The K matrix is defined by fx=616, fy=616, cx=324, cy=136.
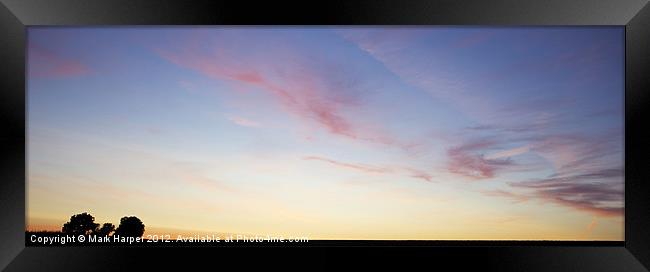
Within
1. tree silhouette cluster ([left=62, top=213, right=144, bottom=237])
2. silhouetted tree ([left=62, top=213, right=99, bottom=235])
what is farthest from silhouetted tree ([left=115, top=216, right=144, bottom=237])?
silhouetted tree ([left=62, top=213, right=99, bottom=235])

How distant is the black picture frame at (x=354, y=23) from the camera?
2678mm

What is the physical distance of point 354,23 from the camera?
2721 mm

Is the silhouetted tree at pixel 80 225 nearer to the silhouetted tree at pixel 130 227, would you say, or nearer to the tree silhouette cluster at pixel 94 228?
the tree silhouette cluster at pixel 94 228

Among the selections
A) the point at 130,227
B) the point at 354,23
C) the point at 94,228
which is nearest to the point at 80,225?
the point at 94,228

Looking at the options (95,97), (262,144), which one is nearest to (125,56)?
(95,97)

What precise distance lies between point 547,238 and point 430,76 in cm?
92

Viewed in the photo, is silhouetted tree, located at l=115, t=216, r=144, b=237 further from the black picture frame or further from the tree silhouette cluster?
the black picture frame

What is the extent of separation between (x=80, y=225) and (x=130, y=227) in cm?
22

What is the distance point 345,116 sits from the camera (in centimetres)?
293

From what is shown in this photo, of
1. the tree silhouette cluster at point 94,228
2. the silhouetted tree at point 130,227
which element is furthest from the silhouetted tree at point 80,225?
the silhouetted tree at point 130,227

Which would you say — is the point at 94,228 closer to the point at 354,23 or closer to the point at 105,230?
the point at 105,230

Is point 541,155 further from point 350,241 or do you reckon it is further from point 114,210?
point 114,210

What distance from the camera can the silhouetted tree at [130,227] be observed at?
2777 millimetres

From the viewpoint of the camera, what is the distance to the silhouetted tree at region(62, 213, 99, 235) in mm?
2743
